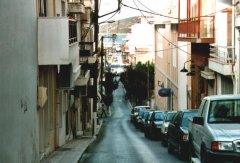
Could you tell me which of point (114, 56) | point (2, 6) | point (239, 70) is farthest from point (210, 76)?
point (114, 56)

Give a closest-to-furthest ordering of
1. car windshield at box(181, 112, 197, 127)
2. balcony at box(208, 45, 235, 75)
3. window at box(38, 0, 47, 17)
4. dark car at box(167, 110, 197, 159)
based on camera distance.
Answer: dark car at box(167, 110, 197, 159) → window at box(38, 0, 47, 17) → car windshield at box(181, 112, 197, 127) → balcony at box(208, 45, 235, 75)

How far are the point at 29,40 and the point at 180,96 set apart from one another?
3744 cm

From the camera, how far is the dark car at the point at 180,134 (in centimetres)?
1940

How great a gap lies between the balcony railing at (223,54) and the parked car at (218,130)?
14651 millimetres

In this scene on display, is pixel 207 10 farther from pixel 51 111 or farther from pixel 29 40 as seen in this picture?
pixel 29 40

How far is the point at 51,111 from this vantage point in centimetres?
2298

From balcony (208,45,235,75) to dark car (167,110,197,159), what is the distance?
7.72m

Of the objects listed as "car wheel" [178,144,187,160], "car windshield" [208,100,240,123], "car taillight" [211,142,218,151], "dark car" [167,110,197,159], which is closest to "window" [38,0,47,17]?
"dark car" [167,110,197,159]

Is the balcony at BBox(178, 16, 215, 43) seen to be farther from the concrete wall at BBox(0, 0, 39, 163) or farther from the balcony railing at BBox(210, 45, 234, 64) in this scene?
the concrete wall at BBox(0, 0, 39, 163)

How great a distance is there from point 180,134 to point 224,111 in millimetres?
6717

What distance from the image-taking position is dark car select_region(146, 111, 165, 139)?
3212 cm

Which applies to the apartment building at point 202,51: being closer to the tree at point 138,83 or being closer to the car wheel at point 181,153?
the car wheel at point 181,153

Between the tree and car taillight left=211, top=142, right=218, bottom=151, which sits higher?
car taillight left=211, top=142, right=218, bottom=151

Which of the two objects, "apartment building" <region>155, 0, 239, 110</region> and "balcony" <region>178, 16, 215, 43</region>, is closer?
"apartment building" <region>155, 0, 239, 110</region>
